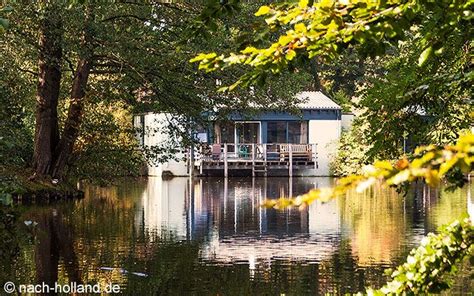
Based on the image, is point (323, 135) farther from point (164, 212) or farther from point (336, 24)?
point (336, 24)

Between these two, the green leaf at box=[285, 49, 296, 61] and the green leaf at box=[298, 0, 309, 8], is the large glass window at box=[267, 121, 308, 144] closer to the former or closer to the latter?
the green leaf at box=[285, 49, 296, 61]

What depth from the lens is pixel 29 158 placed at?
26.9 meters

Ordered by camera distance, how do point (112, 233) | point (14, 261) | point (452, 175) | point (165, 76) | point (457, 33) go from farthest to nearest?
point (165, 76) < point (112, 233) < point (14, 261) < point (457, 33) < point (452, 175)

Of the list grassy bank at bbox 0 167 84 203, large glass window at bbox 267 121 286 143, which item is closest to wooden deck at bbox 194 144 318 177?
large glass window at bbox 267 121 286 143

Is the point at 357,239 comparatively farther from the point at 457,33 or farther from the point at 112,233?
the point at 457,33

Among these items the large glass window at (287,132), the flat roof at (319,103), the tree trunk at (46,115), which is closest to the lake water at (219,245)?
the tree trunk at (46,115)

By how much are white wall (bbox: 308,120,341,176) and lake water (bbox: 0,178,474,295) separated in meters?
23.3

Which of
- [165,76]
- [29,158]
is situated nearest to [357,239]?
[165,76]

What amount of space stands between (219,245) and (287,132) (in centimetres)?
3622

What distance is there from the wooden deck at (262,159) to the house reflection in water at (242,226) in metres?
18.5

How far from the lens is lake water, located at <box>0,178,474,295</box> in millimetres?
10938

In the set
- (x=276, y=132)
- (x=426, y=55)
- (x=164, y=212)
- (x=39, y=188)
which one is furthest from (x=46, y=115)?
(x=276, y=132)

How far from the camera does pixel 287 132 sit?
2021 inches

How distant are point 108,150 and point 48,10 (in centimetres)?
722
